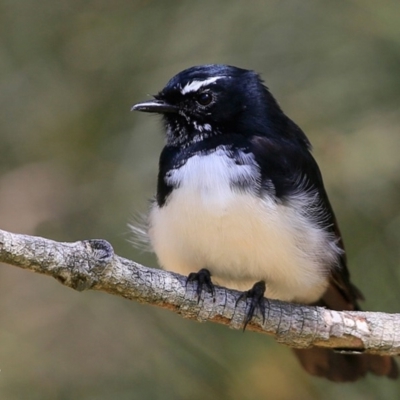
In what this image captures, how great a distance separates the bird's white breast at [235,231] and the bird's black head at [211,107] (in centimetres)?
17

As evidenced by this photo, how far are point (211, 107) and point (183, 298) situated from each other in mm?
821

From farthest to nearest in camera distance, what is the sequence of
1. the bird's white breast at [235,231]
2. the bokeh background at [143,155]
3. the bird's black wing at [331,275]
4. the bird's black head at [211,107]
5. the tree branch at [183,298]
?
the bokeh background at [143,155], the bird's black head at [211,107], the bird's black wing at [331,275], the bird's white breast at [235,231], the tree branch at [183,298]

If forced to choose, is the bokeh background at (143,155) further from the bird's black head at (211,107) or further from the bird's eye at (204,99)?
the bird's eye at (204,99)

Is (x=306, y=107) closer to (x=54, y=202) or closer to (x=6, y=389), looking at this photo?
(x=54, y=202)

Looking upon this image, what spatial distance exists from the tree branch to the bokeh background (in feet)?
2.64

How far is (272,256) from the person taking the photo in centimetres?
303

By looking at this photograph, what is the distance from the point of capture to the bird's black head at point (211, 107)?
316cm

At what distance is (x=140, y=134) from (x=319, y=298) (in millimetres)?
1271

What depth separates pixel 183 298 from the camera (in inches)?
107

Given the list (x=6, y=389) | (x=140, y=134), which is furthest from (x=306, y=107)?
(x=6, y=389)

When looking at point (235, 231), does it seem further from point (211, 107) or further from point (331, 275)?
point (331, 275)

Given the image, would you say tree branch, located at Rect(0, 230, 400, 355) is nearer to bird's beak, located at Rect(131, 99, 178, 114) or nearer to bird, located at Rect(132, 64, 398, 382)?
bird, located at Rect(132, 64, 398, 382)

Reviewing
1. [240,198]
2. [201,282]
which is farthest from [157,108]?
[201,282]

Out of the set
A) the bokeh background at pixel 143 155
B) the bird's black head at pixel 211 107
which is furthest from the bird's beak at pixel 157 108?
the bokeh background at pixel 143 155
